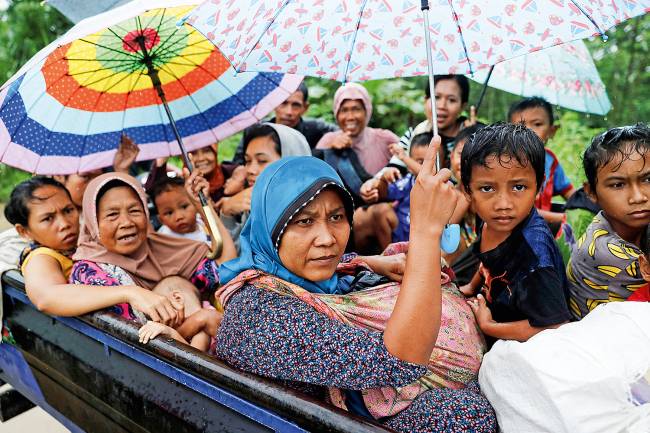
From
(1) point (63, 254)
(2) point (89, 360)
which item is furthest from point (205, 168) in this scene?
(2) point (89, 360)

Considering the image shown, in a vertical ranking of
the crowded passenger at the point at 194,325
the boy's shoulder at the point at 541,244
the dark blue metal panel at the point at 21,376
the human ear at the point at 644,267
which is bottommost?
the dark blue metal panel at the point at 21,376

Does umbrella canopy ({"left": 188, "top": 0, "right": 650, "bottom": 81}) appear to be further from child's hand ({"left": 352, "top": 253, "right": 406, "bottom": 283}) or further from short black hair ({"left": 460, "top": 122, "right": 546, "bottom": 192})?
child's hand ({"left": 352, "top": 253, "right": 406, "bottom": 283})

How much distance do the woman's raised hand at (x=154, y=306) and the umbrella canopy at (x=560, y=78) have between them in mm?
2638

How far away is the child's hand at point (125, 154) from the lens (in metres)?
3.17

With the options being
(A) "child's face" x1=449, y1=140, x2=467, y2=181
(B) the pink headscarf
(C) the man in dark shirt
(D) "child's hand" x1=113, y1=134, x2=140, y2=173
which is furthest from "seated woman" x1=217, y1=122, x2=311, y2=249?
(C) the man in dark shirt

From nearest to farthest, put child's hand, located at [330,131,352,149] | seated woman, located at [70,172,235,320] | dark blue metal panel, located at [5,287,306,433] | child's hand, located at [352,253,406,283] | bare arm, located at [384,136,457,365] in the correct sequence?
bare arm, located at [384,136,457,365], dark blue metal panel, located at [5,287,306,433], child's hand, located at [352,253,406,283], seated woman, located at [70,172,235,320], child's hand, located at [330,131,352,149]

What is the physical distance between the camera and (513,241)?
1.91m

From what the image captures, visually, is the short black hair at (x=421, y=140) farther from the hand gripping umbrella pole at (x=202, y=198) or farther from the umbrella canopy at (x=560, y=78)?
the hand gripping umbrella pole at (x=202, y=198)

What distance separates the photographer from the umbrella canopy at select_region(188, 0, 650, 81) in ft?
5.79

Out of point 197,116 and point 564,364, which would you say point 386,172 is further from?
point 564,364

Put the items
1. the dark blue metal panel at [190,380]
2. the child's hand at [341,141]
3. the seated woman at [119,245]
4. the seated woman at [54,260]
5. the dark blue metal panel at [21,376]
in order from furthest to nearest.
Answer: the child's hand at [341,141] → the dark blue metal panel at [21,376] → the seated woman at [119,245] → the seated woman at [54,260] → the dark blue metal panel at [190,380]

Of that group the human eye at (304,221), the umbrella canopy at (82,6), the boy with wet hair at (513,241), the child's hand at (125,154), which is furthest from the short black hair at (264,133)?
the human eye at (304,221)

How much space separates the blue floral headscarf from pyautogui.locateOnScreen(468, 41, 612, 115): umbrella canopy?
2426 millimetres

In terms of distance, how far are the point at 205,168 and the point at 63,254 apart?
4.47 feet
